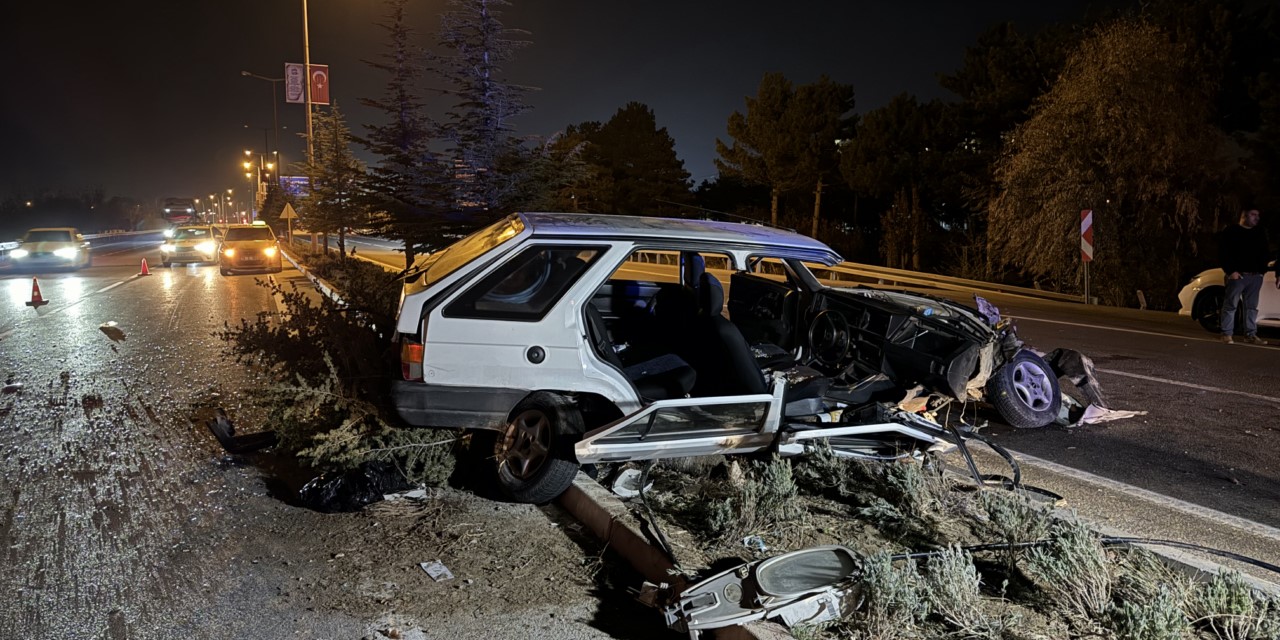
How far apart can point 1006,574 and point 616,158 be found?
49.9m

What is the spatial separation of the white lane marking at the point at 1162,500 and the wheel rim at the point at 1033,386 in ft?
2.58

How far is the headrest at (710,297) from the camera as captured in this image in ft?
17.6

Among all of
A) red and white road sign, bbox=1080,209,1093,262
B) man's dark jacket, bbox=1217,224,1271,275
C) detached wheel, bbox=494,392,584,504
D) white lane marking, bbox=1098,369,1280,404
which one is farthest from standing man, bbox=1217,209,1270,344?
detached wheel, bbox=494,392,584,504

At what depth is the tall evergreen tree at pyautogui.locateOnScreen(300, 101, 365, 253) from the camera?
24.2m

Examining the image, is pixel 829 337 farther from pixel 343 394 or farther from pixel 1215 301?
pixel 1215 301

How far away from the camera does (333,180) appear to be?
25672 millimetres

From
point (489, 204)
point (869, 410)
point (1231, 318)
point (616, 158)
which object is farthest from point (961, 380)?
point (616, 158)

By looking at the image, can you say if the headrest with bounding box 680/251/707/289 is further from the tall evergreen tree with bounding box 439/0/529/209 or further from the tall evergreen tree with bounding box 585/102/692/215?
the tall evergreen tree with bounding box 585/102/692/215

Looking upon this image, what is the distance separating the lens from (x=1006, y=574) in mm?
3889

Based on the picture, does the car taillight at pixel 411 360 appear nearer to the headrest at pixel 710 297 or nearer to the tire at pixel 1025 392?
the headrest at pixel 710 297

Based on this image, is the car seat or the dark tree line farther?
the dark tree line

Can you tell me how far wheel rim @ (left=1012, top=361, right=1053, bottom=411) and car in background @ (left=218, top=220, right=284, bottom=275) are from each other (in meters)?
24.9

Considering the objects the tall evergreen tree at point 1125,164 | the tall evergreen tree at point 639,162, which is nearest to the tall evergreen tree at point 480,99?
the tall evergreen tree at point 1125,164

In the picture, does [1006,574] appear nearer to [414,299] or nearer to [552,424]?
[552,424]
